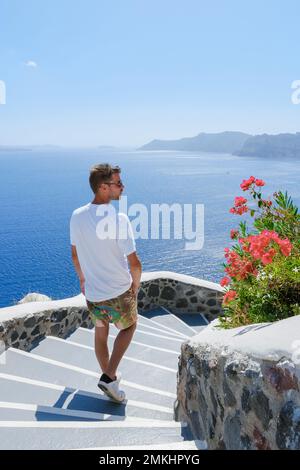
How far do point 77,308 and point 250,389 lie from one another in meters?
3.91

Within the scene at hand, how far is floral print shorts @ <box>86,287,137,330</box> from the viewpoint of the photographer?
10.7 feet

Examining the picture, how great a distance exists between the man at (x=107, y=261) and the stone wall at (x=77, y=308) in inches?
65.1

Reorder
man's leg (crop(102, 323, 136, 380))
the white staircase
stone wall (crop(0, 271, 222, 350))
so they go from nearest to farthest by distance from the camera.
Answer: the white staircase
man's leg (crop(102, 323, 136, 380))
stone wall (crop(0, 271, 222, 350))

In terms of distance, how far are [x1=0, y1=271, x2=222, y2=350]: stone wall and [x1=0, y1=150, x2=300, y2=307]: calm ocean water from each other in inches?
118

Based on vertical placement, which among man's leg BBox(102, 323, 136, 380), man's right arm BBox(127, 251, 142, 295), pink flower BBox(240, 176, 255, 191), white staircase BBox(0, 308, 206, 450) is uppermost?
pink flower BBox(240, 176, 255, 191)

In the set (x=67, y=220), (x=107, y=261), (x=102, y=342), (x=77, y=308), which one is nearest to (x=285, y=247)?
(x=107, y=261)

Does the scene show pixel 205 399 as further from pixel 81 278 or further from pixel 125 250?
pixel 81 278

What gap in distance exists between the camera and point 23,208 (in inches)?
4333

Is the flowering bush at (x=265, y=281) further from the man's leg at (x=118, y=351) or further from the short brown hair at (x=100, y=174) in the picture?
the short brown hair at (x=100, y=174)

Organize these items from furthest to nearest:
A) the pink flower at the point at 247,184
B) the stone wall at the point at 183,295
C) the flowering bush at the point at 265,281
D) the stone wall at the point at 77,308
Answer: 1. the stone wall at the point at 183,295
2. the pink flower at the point at 247,184
3. the stone wall at the point at 77,308
4. the flowering bush at the point at 265,281

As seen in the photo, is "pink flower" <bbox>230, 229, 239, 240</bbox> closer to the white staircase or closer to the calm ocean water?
the white staircase

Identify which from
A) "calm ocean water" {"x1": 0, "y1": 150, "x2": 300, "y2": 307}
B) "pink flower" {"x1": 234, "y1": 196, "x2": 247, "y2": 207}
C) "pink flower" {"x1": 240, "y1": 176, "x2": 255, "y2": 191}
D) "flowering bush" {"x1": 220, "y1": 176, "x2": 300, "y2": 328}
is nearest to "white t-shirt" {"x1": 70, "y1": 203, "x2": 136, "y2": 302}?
"flowering bush" {"x1": 220, "y1": 176, "x2": 300, "y2": 328}

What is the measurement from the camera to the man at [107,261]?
3.08 m

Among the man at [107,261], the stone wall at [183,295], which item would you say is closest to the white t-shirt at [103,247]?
the man at [107,261]
